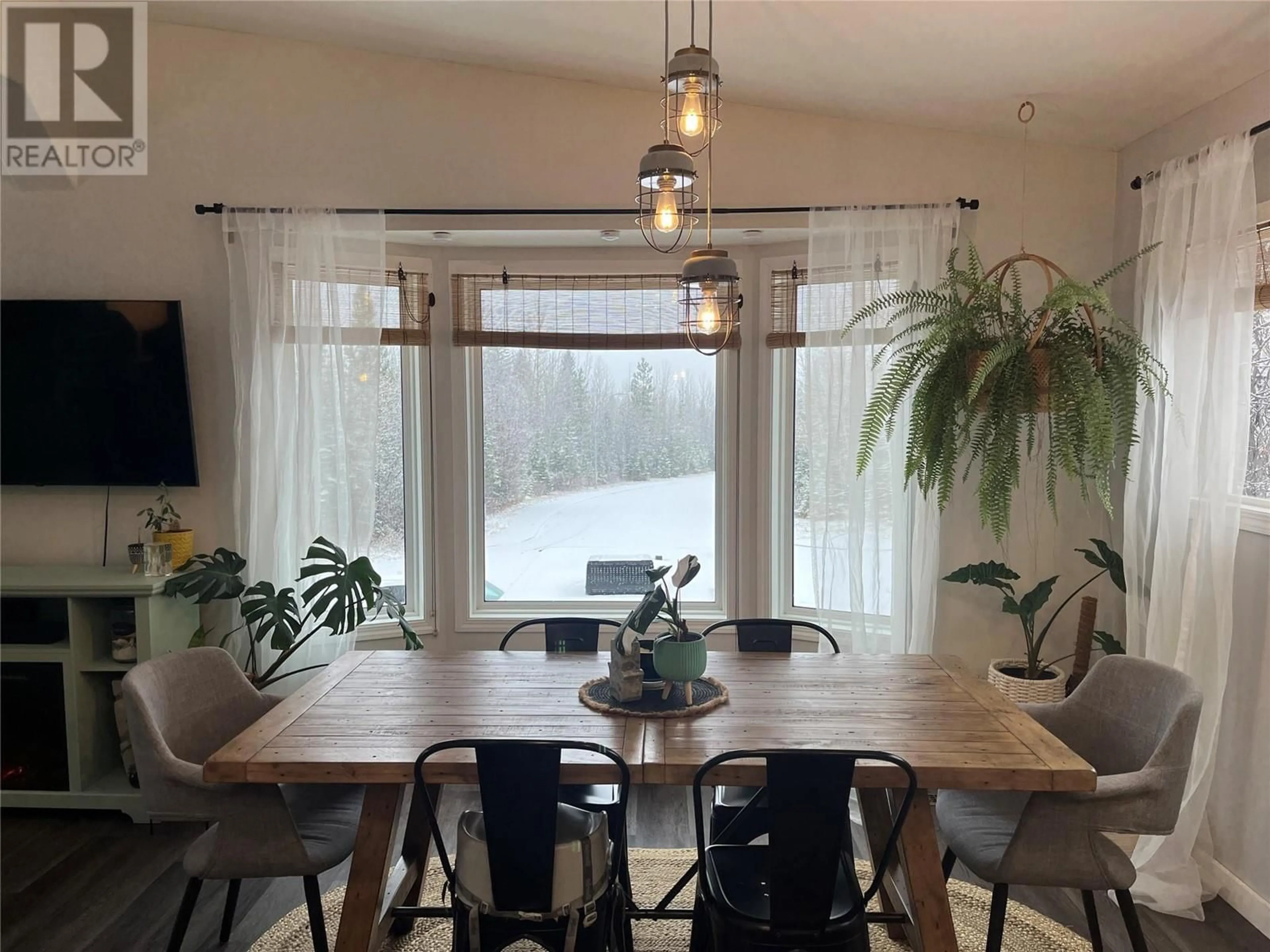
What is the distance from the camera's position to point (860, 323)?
10.9 ft

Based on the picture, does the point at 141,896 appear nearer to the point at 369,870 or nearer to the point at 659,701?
the point at 369,870

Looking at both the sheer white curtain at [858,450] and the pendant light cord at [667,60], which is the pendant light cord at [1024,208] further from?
the pendant light cord at [667,60]

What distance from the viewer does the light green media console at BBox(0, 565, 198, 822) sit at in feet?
10.4

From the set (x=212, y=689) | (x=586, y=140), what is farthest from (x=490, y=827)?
(x=586, y=140)

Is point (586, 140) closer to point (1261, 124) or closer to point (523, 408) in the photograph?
point (523, 408)

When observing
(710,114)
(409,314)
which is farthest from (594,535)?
(710,114)

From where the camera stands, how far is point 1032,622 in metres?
3.16

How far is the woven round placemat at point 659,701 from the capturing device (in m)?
2.21

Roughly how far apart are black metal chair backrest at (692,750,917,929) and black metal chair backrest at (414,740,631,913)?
0.31 m

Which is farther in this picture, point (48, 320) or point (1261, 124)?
point (48, 320)

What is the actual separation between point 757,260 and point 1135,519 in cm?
188

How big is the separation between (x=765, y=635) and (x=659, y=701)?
29.9 inches

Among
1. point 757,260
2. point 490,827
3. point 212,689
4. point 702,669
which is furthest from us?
point 757,260

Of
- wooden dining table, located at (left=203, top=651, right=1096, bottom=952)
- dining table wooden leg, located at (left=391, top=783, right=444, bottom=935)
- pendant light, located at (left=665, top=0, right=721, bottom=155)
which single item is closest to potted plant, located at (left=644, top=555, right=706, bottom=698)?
wooden dining table, located at (left=203, top=651, right=1096, bottom=952)
